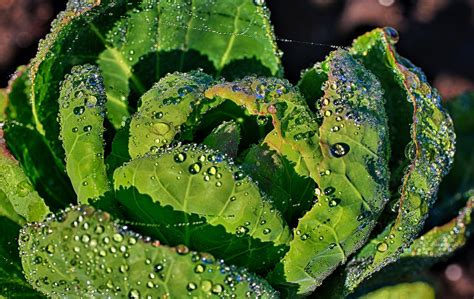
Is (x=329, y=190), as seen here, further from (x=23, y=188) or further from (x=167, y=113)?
(x=23, y=188)

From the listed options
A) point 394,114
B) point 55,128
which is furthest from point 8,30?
point 394,114

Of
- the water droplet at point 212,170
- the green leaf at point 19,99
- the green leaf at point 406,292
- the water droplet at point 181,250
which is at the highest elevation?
the water droplet at point 212,170

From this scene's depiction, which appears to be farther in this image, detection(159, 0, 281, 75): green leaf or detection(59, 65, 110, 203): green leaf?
detection(159, 0, 281, 75): green leaf

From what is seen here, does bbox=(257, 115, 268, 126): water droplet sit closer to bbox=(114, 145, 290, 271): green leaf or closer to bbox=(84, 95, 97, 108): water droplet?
bbox=(114, 145, 290, 271): green leaf

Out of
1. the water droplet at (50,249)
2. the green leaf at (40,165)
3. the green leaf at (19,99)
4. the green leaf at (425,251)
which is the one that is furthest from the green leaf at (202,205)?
the green leaf at (425,251)

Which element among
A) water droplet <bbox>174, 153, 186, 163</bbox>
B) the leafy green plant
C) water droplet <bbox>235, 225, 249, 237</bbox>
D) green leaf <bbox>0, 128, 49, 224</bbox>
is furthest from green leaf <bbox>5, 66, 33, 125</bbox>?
water droplet <bbox>235, 225, 249, 237</bbox>

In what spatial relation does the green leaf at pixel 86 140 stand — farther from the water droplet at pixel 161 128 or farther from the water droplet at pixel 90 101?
the water droplet at pixel 161 128
